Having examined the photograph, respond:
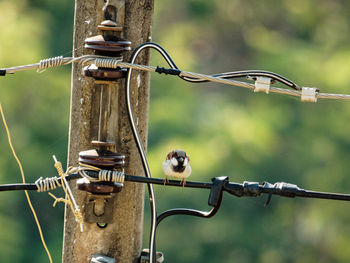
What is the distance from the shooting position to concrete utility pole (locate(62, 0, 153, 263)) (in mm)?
2195

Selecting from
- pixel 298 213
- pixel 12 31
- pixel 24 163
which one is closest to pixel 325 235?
pixel 298 213

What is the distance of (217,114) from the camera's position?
9750 millimetres

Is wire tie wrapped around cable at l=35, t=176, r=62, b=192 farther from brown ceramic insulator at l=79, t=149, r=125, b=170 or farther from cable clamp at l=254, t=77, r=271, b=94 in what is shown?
cable clamp at l=254, t=77, r=271, b=94

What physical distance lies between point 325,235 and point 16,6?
4886 mm

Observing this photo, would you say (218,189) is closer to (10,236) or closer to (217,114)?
(10,236)

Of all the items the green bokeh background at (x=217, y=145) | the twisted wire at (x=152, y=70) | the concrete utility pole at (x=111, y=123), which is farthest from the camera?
the green bokeh background at (x=217, y=145)

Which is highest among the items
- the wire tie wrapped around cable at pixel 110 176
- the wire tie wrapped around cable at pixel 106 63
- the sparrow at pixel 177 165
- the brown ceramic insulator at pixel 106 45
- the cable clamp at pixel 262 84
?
the brown ceramic insulator at pixel 106 45

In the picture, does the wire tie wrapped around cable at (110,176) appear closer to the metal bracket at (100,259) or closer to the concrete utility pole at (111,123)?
the concrete utility pole at (111,123)

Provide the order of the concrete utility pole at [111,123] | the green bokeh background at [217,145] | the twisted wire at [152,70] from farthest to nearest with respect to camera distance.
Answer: the green bokeh background at [217,145]
the concrete utility pole at [111,123]
the twisted wire at [152,70]

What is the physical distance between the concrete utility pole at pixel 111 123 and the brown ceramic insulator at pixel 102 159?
0.19 ft

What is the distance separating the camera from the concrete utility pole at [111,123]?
220cm

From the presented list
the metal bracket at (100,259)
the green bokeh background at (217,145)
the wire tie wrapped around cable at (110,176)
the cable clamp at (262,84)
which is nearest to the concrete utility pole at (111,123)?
the metal bracket at (100,259)

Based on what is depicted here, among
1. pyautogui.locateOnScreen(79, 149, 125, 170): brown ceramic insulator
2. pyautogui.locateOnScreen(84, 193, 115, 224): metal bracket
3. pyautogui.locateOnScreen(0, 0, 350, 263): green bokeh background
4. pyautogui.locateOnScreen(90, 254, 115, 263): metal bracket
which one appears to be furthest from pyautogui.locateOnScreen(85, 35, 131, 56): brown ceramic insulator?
pyautogui.locateOnScreen(0, 0, 350, 263): green bokeh background

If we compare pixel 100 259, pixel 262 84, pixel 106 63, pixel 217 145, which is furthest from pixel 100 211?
pixel 217 145
